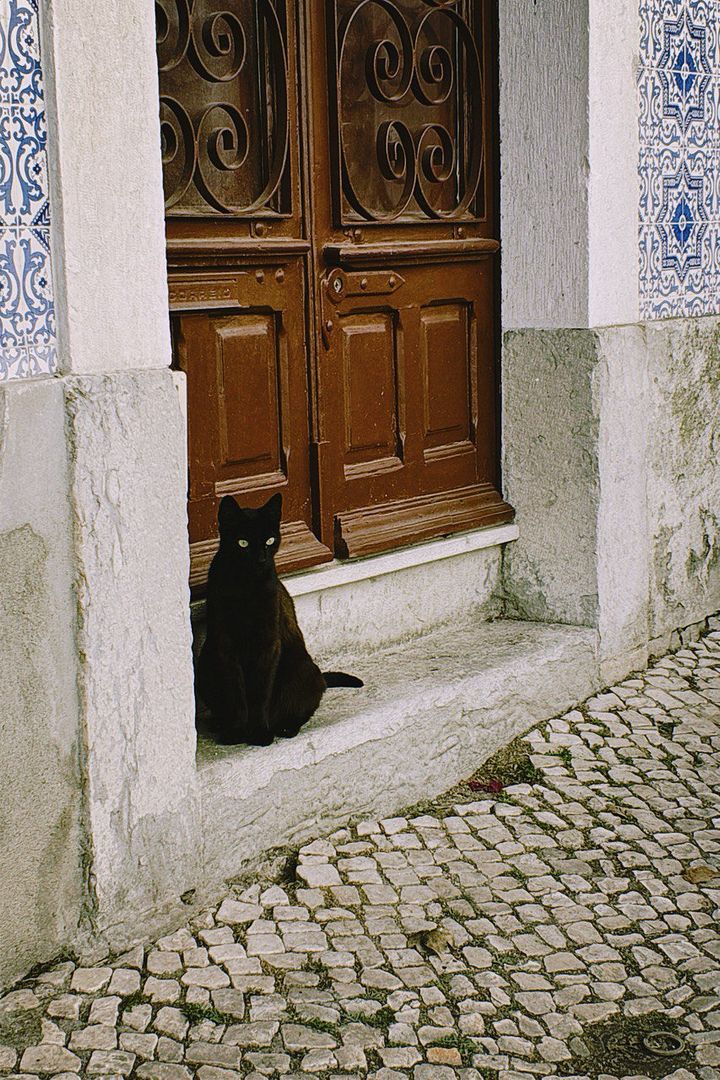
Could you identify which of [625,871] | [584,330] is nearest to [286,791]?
[625,871]

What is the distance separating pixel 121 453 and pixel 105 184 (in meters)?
0.65

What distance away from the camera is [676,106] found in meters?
5.77

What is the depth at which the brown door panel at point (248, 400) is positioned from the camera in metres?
4.27

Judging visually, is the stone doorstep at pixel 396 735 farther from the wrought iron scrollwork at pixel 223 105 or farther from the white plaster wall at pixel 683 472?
the wrought iron scrollwork at pixel 223 105

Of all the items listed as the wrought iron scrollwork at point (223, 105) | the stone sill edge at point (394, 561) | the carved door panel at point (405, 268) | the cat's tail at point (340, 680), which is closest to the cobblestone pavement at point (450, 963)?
the cat's tail at point (340, 680)

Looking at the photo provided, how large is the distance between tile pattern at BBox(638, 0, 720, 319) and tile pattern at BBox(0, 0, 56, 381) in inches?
119

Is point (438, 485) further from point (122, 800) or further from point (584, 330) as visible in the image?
point (122, 800)

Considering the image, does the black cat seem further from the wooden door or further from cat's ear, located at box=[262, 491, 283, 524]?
the wooden door

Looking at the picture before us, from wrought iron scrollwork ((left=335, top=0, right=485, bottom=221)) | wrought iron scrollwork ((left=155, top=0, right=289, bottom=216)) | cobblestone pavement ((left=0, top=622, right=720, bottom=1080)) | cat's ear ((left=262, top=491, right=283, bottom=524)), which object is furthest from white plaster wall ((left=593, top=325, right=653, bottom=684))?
cat's ear ((left=262, top=491, right=283, bottom=524))

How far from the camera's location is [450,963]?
3533mm

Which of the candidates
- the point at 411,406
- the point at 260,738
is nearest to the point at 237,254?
the point at 411,406

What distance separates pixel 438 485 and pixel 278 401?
3.28 ft

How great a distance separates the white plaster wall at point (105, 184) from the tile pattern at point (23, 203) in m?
0.03

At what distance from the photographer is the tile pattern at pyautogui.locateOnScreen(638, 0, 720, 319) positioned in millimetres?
5602
